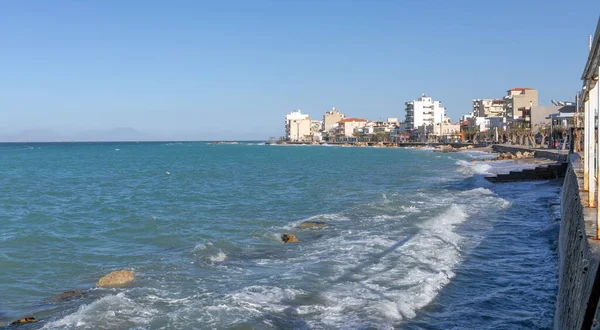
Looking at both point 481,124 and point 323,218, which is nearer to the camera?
point 323,218

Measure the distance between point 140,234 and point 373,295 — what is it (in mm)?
12438

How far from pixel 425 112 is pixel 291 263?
164 metres

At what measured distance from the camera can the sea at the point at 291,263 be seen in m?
10.3

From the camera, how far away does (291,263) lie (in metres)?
14.7

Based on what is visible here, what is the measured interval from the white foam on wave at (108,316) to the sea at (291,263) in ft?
0.13

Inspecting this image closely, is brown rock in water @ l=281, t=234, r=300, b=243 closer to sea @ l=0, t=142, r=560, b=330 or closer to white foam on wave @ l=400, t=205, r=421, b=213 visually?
sea @ l=0, t=142, r=560, b=330

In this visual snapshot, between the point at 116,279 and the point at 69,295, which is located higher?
the point at 116,279

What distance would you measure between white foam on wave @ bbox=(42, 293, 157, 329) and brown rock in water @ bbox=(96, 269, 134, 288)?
61.4 inches

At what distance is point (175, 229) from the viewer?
2183cm

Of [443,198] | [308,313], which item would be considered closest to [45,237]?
[308,313]

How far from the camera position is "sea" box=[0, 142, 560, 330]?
10344 millimetres

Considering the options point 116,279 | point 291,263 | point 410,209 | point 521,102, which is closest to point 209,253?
point 291,263

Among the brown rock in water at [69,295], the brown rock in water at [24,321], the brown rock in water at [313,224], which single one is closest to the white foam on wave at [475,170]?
the brown rock in water at [313,224]

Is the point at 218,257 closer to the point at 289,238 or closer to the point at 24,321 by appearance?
the point at 289,238
